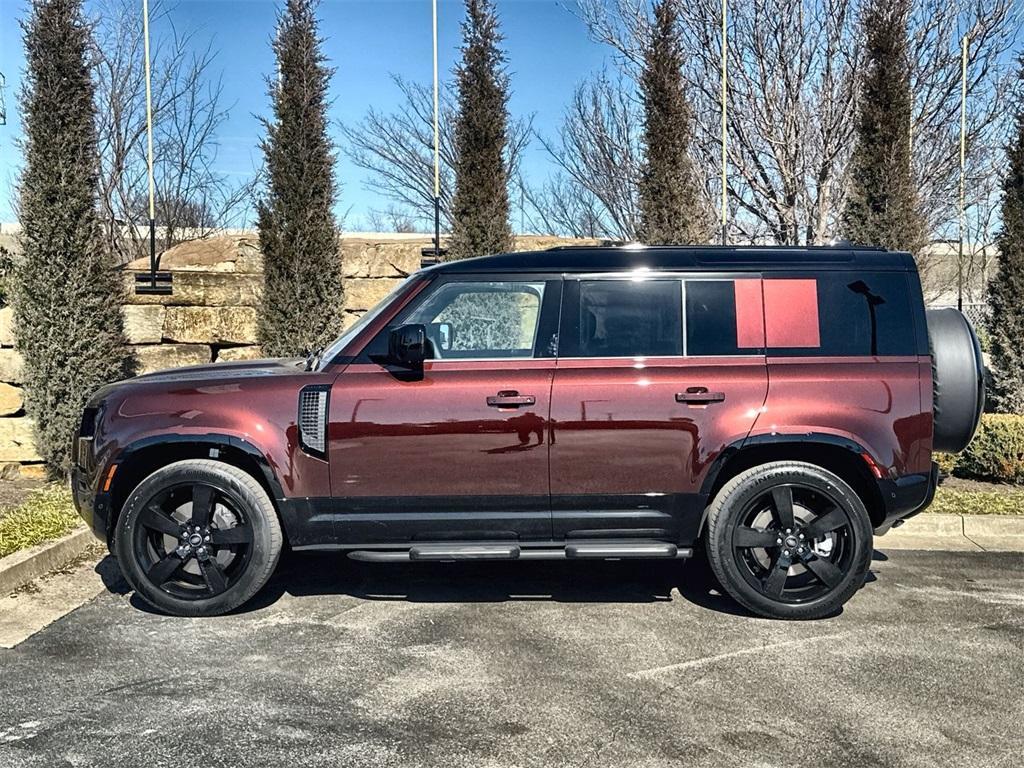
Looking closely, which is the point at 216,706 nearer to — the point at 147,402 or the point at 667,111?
the point at 147,402

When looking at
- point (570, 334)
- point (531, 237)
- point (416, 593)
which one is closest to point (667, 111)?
point (531, 237)

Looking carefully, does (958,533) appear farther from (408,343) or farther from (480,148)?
(480,148)

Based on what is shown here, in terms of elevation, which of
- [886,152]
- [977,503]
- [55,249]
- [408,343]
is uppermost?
[886,152]

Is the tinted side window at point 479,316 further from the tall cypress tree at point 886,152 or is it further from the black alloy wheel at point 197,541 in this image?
the tall cypress tree at point 886,152

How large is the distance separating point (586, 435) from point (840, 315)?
153 centimetres

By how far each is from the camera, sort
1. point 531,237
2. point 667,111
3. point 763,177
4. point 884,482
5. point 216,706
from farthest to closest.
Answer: point 763,177 → point 531,237 → point 667,111 → point 884,482 → point 216,706

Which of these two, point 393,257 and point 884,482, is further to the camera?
point 393,257

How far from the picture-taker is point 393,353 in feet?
15.5

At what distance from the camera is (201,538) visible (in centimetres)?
488

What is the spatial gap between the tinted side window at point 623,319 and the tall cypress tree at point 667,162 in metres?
5.46

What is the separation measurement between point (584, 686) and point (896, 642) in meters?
1.67

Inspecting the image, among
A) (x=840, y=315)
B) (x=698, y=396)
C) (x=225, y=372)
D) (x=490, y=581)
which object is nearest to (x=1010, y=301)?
(x=840, y=315)

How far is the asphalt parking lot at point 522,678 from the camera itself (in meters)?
3.30

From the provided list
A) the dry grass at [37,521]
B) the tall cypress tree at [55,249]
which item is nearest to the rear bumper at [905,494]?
the dry grass at [37,521]
